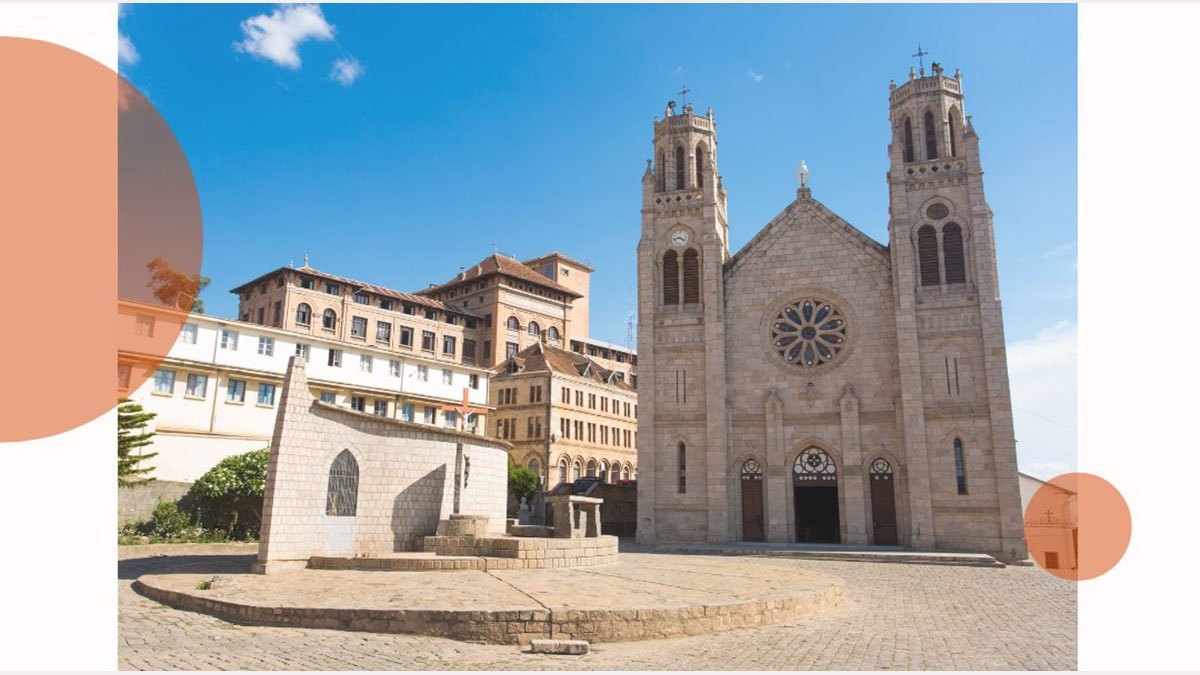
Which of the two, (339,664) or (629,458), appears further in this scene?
(629,458)

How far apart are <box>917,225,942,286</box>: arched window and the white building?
3011 cm

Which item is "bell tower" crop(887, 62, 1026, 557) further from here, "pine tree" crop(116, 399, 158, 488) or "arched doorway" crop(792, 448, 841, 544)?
"pine tree" crop(116, 399, 158, 488)

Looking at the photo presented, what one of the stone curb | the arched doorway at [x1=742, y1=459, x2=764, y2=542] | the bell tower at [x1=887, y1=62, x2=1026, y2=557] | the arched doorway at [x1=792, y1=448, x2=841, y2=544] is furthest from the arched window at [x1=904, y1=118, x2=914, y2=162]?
the stone curb

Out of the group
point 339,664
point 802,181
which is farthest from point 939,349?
point 339,664

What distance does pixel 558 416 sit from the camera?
5775cm

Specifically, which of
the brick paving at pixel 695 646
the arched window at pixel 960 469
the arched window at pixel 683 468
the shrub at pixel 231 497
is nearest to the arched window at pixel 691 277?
the arched window at pixel 683 468

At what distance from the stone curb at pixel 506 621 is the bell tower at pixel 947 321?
21458 millimetres

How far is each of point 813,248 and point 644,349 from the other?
31.2 ft

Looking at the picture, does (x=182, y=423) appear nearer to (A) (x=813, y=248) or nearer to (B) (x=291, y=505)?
(B) (x=291, y=505)

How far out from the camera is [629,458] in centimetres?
6756

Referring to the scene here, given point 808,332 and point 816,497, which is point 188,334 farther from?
point 816,497

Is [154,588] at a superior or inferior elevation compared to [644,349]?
inferior

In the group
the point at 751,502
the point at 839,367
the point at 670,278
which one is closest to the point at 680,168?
the point at 670,278

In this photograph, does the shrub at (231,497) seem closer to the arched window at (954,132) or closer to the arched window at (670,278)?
the arched window at (670,278)
